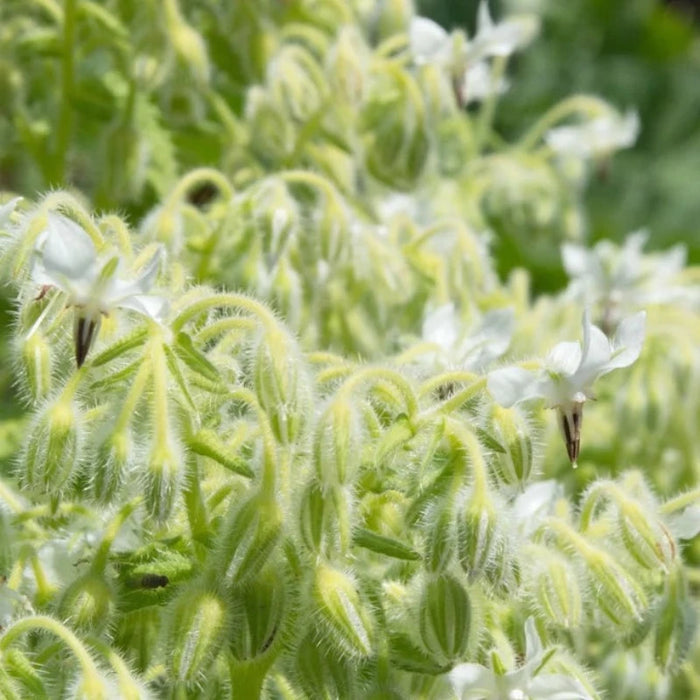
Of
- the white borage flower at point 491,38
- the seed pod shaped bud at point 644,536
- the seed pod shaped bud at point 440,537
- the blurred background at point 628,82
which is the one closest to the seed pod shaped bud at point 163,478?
the seed pod shaped bud at point 440,537

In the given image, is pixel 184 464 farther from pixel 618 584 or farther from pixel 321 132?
pixel 321 132

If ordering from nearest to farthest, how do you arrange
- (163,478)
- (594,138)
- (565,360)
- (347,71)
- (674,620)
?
(163,478) → (565,360) → (674,620) → (347,71) → (594,138)

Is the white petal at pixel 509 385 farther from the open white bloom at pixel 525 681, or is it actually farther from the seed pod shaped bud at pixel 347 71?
the seed pod shaped bud at pixel 347 71

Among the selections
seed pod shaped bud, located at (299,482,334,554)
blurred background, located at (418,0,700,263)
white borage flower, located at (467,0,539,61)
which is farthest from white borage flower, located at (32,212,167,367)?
blurred background, located at (418,0,700,263)

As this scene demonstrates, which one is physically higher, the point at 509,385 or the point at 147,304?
the point at 147,304

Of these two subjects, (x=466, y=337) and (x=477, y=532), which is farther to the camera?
(x=466, y=337)

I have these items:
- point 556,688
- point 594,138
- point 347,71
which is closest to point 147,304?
point 556,688

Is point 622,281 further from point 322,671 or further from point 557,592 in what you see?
point 322,671
